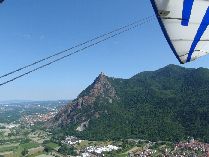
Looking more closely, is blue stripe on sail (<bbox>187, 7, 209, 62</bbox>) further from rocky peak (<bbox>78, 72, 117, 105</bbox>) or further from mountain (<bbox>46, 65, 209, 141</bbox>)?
→ rocky peak (<bbox>78, 72, 117, 105</bbox>)

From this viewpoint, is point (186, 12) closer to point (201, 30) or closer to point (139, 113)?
point (201, 30)

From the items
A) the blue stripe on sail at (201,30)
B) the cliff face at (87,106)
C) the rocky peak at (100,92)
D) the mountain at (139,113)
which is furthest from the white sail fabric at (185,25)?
the rocky peak at (100,92)

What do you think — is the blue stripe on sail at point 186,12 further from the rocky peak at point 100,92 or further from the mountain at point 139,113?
the rocky peak at point 100,92

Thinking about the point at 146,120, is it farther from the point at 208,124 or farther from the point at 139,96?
the point at 139,96

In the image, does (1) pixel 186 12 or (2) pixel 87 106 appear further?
(2) pixel 87 106

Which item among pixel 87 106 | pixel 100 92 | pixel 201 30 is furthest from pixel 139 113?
pixel 201 30

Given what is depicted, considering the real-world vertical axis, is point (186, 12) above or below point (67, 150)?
above

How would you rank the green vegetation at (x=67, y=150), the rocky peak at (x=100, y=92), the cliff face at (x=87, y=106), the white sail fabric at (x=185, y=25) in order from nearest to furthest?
the white sail fabric at (x=185, y=25) < the green vegetation at (x=67, y=150) < the cliff face at (x=87, y=106) < the rocky peak at (x=100, y=92)
